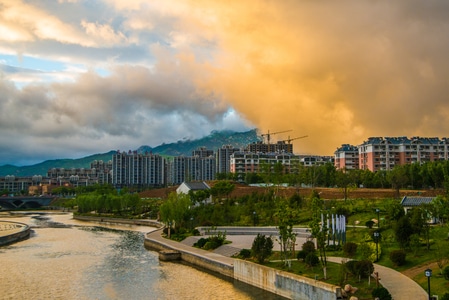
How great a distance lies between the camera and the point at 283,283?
78.2ft

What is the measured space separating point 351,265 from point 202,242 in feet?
61.2

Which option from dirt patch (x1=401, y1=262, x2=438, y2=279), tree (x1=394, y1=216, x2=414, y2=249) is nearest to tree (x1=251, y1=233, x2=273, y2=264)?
tree (x1=394, y1=216, x2=414, y2=249)

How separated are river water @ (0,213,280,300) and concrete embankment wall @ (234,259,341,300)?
0.53 metres

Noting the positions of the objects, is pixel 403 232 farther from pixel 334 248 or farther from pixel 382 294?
pixel 382 294

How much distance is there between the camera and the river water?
2548 centimetres

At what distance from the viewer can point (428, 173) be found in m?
68.6

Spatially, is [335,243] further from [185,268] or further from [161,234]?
[161,234]

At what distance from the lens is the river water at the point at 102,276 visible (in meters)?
25.5

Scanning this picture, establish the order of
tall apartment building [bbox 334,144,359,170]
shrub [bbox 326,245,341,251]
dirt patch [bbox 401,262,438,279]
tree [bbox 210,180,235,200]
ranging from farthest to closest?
tall apartment building [bbox 334,144,359,170]
tree [bbox 210,180,235,200]
shrub [bbox 326,245,341,251]
dirt patch [bbox 401,262,438,279]

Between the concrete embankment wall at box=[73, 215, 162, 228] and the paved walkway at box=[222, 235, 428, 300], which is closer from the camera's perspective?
the paved walkway at box=[222, 235, 428, 300]

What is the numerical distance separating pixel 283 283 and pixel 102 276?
506 inches

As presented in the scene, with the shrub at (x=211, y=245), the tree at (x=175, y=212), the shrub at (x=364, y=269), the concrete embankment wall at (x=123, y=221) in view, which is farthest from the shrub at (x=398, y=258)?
the concrete embankment wall at (x=123, y=221)

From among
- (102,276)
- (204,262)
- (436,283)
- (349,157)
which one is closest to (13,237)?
(102,276)

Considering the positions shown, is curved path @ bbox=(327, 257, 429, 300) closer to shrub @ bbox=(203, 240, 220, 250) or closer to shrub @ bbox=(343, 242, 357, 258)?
shrub @ bbox=(343, 242, 357, 258)
